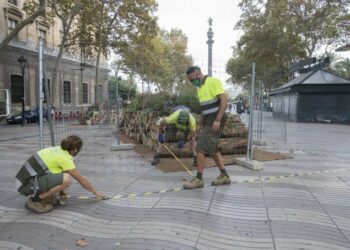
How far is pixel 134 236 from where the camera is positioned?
306 cm

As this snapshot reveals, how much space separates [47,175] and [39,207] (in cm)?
39

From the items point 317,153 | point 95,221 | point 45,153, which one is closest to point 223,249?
point 95,221

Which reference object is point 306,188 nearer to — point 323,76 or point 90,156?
point 90,156

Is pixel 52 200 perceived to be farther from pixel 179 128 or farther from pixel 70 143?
pixel 179 128

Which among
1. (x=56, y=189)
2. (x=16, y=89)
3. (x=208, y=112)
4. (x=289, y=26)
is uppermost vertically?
(x=289, y=26)

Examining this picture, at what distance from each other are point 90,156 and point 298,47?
910 inches

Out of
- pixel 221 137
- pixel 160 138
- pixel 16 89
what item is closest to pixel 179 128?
pixel 160 138

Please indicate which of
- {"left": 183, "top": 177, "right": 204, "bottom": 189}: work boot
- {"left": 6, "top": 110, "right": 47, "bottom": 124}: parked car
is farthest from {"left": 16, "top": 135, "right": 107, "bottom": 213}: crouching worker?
{"left": 6, "top": 110, "right": 47, "bottom": 124}: parked car

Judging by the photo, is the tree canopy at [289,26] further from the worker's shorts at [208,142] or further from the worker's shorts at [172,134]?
the worker's shorts at [208,142]

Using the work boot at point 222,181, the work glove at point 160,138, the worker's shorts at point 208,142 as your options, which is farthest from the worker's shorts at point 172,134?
the worker's shorts at point 208,142

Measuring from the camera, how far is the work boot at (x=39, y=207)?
365 cm

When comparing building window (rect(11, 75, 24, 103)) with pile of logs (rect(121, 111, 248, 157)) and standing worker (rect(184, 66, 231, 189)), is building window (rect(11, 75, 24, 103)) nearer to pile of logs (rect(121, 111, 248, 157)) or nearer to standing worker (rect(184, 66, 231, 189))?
pile of logs (rect(121, 111, 248, 157))

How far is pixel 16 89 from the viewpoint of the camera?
28.0m

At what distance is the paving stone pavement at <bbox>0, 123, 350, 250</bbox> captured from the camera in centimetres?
297
